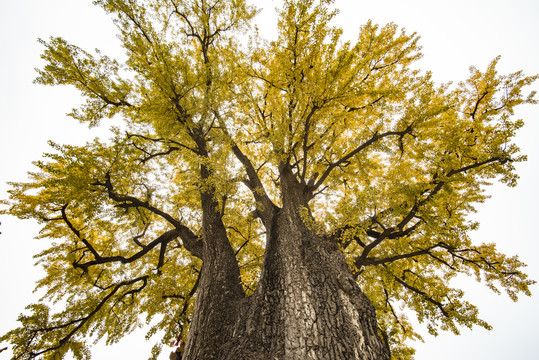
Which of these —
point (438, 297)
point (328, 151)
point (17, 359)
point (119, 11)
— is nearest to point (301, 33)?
point (328, 151)

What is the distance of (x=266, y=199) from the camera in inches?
200

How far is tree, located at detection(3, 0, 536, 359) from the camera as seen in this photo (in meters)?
2.83

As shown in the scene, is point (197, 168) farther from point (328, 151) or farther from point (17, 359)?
point (17, 359)

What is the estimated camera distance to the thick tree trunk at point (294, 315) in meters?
2.09

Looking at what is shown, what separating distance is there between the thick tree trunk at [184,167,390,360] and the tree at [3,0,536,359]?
0.06 ft

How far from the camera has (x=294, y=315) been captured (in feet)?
8.02

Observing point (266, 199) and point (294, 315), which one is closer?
point (294, 315)

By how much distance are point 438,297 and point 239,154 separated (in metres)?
6.51

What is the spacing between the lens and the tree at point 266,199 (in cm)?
283

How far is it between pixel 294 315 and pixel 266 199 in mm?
2940

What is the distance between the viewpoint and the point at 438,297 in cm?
464

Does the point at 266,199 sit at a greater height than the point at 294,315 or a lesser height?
greater

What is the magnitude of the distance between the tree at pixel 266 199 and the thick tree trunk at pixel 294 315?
0.02 metres

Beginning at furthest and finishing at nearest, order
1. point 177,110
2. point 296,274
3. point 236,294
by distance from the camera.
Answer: point 177,110
point 236,294
point 296,274
